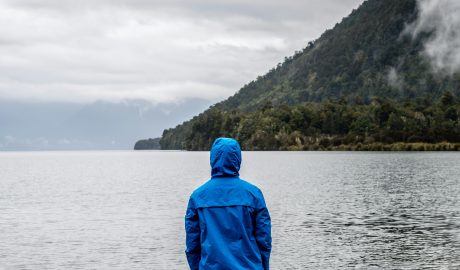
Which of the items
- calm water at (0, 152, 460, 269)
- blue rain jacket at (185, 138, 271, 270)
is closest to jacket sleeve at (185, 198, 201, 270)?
blue rain jacket at (185, 138, 271, 270)

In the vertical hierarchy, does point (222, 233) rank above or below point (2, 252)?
above

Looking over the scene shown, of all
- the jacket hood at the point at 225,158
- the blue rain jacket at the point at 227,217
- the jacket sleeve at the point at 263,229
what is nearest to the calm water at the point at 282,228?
the jacket sleeve at the point at 263,229

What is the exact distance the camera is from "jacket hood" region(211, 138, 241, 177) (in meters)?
10.8

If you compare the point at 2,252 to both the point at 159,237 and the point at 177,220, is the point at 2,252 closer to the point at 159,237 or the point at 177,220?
the point at 159,237

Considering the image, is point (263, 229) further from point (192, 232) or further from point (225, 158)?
point (225, 158)

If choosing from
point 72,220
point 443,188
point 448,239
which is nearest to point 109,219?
point 72,220

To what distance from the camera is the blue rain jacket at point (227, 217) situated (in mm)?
10719

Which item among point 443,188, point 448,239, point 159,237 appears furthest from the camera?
point 443,188

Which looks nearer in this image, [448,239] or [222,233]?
[222,233]

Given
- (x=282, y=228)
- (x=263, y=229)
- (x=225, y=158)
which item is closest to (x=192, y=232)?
(x=263, y=229)

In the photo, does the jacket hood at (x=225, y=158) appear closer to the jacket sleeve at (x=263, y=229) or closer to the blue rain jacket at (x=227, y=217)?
the blue rain jacket at (x=227, y=217)

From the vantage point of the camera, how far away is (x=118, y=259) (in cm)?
4050

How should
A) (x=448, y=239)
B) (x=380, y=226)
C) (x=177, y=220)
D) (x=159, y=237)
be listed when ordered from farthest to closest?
(x=177, y=220) → (x=380, y=226) → (x=159, y=237) → (x=448, y=239)

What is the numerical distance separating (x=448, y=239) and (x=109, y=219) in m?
32.6
